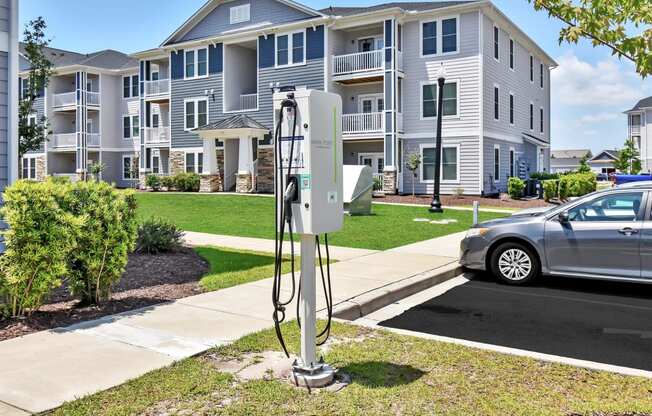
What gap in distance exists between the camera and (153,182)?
34250mm

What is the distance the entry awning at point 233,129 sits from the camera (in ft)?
98.2

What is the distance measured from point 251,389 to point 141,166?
3528cm

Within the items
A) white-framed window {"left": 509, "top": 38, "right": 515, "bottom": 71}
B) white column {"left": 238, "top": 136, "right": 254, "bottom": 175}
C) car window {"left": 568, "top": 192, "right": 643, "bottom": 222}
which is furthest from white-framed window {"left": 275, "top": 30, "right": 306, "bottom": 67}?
car window {"left": 568, "top": 192, "right": 643, "bottom": 222}

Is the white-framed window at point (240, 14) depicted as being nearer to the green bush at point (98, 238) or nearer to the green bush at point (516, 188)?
the green bush at point (516, 188)

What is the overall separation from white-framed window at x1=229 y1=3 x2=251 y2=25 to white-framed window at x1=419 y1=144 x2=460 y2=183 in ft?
41.6

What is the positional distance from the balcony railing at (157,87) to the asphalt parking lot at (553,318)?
3137 cm

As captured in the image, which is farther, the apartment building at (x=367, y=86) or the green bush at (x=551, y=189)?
the apartment building at (x=367, y=86)

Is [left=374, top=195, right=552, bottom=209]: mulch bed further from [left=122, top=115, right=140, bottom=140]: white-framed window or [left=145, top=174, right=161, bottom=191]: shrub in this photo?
[left=122, top=115, right=140, bottom=140]: white-framed window

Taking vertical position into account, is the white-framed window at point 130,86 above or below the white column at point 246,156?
above

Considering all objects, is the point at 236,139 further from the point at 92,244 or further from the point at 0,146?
the point at 92,244

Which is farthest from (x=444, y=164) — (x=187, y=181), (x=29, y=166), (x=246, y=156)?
(x=29, y=166)

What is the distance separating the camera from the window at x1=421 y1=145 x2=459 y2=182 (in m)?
27.3

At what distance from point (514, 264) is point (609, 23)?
179 inches

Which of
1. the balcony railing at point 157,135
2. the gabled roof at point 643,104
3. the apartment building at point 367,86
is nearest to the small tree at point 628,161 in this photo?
the gabled roof at point 643,104
